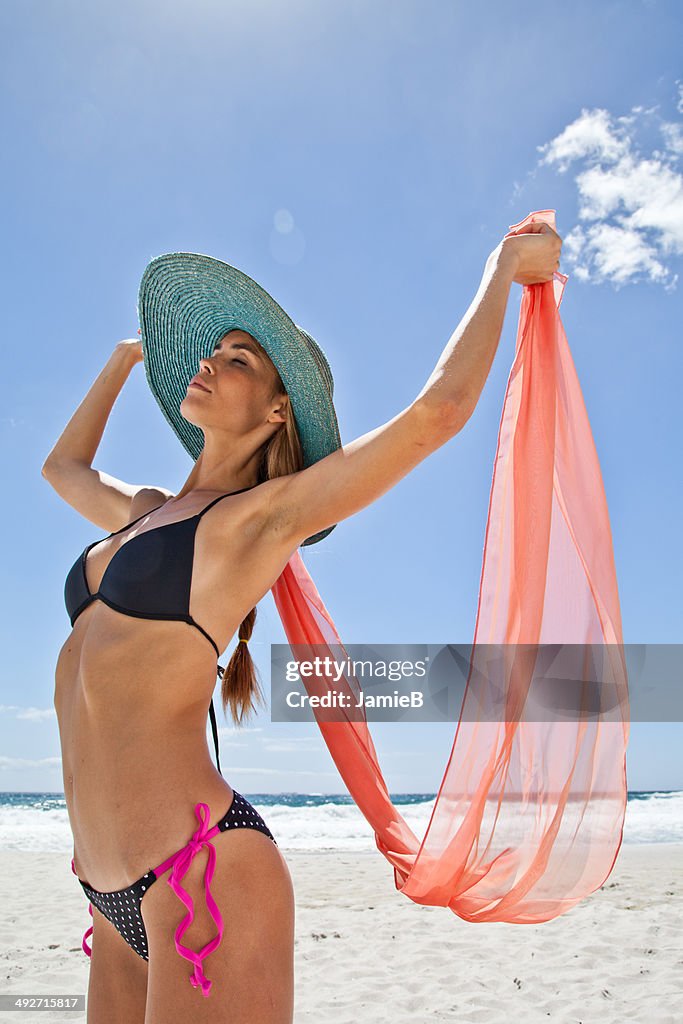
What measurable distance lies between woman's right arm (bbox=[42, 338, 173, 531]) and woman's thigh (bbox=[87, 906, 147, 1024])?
1215 mm

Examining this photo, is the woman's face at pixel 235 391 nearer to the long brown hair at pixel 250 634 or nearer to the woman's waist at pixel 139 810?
the long brown hair at pixel 250 634

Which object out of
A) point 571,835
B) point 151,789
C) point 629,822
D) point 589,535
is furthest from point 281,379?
point 629,822

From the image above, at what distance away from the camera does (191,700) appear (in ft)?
6.28

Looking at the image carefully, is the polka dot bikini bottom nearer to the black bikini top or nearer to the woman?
the woman

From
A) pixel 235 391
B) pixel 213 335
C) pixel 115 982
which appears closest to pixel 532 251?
pixel 235 391

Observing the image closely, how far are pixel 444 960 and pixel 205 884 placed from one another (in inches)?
209

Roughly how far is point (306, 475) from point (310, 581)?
79 centimetres

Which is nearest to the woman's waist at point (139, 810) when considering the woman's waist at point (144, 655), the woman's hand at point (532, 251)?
the woman's waist at point (144, 655)

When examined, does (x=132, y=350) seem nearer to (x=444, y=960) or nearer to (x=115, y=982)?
(x=115, y=982)

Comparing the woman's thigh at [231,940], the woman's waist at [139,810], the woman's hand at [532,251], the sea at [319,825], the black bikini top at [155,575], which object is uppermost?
the woman's hand at [532,251]

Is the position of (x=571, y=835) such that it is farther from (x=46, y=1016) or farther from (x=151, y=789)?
(x=46, y=1016)

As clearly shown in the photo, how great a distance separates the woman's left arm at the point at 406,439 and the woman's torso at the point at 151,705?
10cm

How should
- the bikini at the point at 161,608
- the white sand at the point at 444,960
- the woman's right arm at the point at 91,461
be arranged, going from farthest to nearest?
the white sand at the point at 444,960
the woman's right arm at the point at 91,461
the bikini at the point at 161,608

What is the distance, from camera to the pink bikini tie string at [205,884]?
1.59 metres
